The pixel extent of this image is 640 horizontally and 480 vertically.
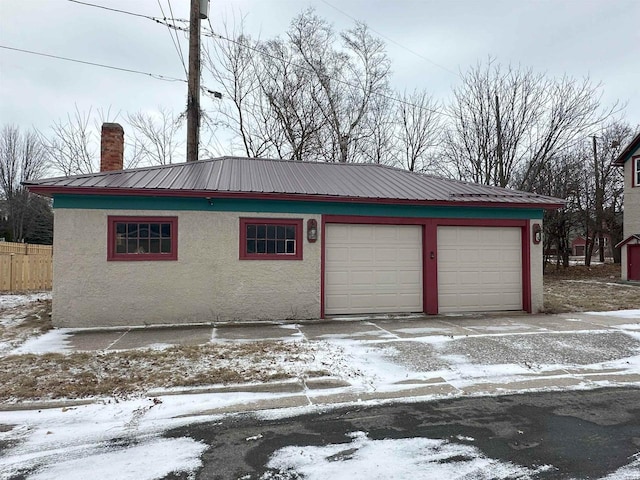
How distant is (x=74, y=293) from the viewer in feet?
26.8

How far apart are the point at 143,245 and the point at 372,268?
4888 millimetres

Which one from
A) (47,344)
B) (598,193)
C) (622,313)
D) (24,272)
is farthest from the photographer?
(598,193)

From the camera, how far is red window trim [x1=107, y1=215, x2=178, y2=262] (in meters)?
8.28

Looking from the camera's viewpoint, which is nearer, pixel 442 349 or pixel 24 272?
pixel 442 349

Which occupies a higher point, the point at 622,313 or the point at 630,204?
the point at 630,204

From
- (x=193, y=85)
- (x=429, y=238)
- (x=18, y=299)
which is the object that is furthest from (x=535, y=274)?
(x=18, y=299)

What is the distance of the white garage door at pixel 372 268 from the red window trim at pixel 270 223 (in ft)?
2.12

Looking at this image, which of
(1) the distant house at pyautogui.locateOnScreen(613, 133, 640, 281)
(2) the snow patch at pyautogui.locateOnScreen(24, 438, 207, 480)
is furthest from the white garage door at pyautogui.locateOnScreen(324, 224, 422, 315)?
(1) the distant house at pyautogui.locateOnScreen(613, 133, 640, 281)

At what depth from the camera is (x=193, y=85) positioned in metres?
12.1

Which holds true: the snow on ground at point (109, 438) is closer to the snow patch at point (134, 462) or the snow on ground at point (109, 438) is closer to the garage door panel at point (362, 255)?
the snow patch at point (134, 462)

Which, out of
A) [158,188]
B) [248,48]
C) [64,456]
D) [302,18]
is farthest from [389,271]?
[302,18]

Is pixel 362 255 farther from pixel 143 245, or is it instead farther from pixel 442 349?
pixel 143 245

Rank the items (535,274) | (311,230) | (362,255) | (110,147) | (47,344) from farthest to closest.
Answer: (110,147)
(535,274)
(362,255)
(311,230)
(47,344)

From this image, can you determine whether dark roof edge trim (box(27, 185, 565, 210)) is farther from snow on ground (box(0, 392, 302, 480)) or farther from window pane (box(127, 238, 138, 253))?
snow on ground (box(0, 392, 302, 480))
